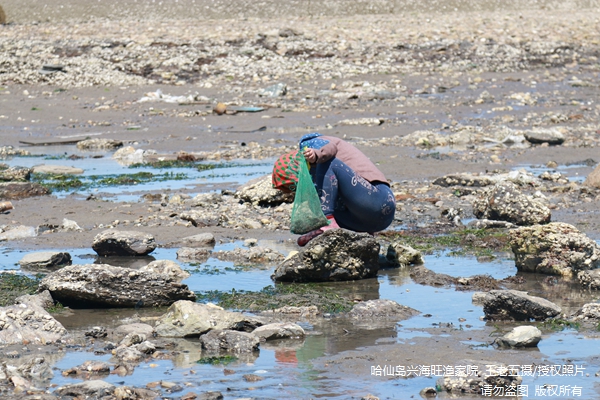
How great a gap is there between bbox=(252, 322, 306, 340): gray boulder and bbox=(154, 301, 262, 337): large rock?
126 millimetres

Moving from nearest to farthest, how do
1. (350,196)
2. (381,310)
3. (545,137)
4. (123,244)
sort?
1. (381,310)
2. (350,196)
3. (123,244)
4. (545,137)

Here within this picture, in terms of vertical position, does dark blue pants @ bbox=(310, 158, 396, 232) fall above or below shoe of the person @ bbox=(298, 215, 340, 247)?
above

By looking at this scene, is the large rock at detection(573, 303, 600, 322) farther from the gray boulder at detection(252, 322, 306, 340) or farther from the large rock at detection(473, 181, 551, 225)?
the large rock at detection(473, 181, 551, 225)

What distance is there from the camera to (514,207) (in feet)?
25.8

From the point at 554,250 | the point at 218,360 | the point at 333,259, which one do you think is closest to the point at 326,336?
the point at 218,360

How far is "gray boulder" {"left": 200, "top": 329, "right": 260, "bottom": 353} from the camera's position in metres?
4.66

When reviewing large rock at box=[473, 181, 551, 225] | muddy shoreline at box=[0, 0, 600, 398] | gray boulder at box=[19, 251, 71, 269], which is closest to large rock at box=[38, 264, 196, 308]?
muddy shoreline at box=[0, 0, 600, 398]

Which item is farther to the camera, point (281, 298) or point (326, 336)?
point (281, 298)

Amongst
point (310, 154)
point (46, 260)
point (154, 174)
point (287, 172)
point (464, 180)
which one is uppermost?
point (310, 154)

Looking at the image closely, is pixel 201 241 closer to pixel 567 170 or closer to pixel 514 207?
pixel 514 207

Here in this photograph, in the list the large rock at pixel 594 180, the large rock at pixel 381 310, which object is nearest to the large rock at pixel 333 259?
the large rock at pixel 381 310

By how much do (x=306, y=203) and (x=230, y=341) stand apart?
1724 mm

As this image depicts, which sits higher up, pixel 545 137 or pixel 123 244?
pixel 123 244

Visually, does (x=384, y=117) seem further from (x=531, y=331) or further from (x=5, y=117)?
(x=531, y=331)
